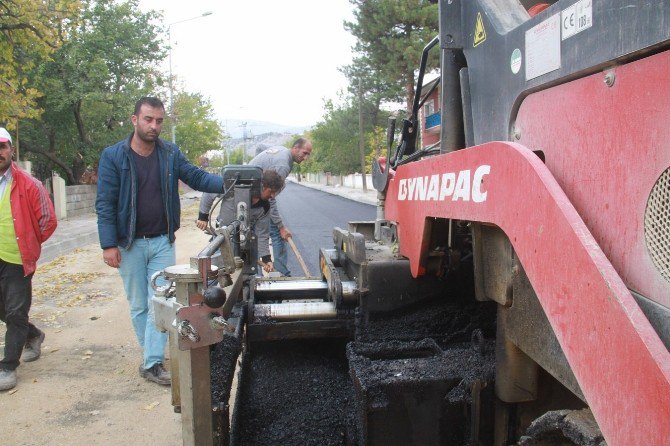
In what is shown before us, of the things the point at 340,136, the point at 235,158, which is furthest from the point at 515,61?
the point at 235,158

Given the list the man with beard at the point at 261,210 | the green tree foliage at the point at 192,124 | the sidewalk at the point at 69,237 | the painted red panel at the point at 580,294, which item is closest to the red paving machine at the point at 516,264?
the painted red panel at the point at 580,294

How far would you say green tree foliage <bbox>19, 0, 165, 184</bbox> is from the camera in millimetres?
20891

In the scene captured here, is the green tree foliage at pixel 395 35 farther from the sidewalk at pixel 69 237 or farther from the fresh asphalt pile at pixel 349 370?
the fresh asphalt pile at pixel 349 370

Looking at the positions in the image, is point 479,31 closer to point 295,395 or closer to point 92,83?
point 295,395

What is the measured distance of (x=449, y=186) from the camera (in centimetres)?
225

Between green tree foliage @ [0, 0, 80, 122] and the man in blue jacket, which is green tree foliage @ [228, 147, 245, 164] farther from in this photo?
the man in blue jacket

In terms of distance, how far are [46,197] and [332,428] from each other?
3.18 m

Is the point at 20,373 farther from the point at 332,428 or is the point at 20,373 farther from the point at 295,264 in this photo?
the point at 295,264

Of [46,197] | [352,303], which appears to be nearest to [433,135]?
[352,303]

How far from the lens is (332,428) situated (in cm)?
329

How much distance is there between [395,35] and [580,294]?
82.4 ft

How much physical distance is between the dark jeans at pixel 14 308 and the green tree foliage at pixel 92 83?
1779 cm

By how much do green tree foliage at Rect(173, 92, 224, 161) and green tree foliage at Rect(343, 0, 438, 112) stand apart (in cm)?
1439

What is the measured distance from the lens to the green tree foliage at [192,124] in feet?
125
